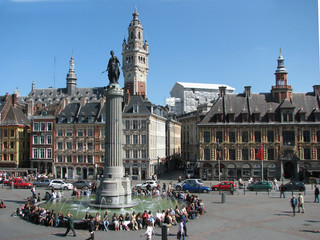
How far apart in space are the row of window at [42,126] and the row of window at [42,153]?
12.1 ft

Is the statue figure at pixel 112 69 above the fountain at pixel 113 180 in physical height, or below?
above

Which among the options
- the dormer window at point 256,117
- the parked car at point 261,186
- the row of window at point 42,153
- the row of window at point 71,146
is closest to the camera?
the parked car at point 261,186

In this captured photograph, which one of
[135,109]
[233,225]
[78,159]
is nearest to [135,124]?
[135,109]

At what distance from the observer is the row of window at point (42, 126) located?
2478 inches

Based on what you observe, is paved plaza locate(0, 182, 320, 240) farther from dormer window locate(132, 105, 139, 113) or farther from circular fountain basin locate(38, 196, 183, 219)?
dormer window locate(132, 105, 139, 113)

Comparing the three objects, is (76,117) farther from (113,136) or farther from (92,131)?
(113,136)

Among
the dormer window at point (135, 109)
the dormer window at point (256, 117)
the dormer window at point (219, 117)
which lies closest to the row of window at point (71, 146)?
the dormer window at point (135, 109)

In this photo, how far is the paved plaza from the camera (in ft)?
64.3

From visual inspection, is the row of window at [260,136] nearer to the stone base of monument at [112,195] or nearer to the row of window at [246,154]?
the row of window at [246,154]

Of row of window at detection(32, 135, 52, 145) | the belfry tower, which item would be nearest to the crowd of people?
the belfry tower

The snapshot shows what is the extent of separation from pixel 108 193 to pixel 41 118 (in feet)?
135

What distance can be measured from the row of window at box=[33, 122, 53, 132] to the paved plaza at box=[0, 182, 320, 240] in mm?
33279

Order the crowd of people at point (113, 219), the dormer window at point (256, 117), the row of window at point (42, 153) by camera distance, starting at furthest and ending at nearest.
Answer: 1. the row of window at point (42, 153)
2. the dormer window at point (256, 117)
3. the crowd of people at point (113, 219)

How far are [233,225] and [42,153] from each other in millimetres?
49329
